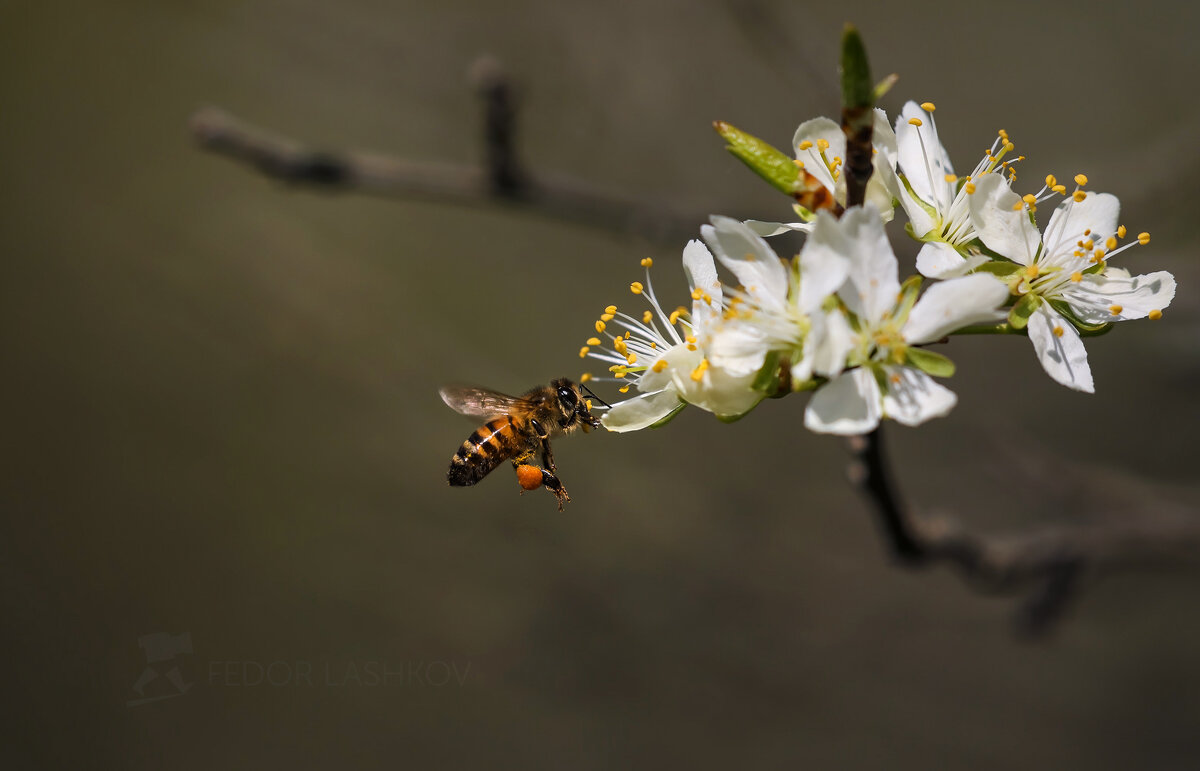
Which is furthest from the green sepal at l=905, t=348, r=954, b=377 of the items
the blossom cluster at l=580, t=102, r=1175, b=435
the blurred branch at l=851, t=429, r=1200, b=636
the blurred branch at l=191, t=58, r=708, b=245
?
the blurred branch at l=191, t=58, r=708, b=245

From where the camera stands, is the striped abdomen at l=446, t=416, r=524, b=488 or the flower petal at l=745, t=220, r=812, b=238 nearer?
the flower petal at l=745, t=220, r=812, b=238

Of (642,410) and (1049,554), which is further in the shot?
(1049,554)

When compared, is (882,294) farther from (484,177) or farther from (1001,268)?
(484,177)

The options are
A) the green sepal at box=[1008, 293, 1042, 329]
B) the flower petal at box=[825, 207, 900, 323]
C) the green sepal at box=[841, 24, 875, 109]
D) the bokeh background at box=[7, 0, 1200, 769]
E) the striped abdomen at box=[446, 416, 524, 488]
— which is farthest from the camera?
the bokeh background at box=[7, 0, 1200, 769]

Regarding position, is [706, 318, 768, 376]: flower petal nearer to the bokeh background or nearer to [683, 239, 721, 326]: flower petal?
[683, 239, 721, 326]: flower petal

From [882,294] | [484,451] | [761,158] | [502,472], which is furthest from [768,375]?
[502,472]

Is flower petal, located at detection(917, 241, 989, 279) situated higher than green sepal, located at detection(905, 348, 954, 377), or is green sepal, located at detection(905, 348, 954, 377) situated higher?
flower petal, located at detection(917, 241, 989, 279)
